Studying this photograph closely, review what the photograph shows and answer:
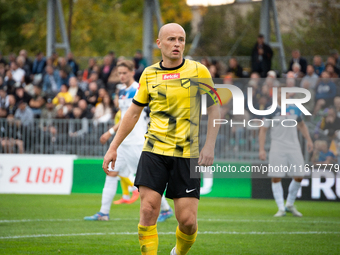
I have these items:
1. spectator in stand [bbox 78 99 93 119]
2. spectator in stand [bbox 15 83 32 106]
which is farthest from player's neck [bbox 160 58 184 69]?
spectator in stand [bbox 15 83 32 106]

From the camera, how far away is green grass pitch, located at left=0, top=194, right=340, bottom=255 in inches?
280

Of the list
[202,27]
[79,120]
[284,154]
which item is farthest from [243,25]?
[284,154]

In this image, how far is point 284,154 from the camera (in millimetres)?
10953

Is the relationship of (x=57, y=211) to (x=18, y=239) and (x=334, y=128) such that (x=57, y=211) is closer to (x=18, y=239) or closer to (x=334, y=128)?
(x=18, y=239)

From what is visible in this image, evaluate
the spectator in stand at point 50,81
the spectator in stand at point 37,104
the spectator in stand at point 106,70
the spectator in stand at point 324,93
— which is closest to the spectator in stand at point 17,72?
the spectator in stand at point 50,81

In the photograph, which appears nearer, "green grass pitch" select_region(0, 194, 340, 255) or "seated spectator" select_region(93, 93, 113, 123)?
"green grass pitch" select_region(0, 194, 340, 255)

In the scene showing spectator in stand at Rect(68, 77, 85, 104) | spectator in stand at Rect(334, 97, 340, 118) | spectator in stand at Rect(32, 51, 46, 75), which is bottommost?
spectator in stand at Rect(68, 77, 85, 104)

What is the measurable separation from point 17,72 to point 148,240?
16.7 meters

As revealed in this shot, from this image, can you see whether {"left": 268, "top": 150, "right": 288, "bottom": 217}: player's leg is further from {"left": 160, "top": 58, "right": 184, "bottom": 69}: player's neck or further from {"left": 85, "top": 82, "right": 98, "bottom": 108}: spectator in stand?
{"left": 85, "top": 82, "right": 98, "bottom": 108}: spectator in stand

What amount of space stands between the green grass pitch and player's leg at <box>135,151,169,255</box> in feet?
5.19

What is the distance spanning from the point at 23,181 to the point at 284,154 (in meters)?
7.60

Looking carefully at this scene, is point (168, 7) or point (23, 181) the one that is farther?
point (168, 7)

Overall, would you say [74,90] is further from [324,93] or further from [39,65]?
[324,93]

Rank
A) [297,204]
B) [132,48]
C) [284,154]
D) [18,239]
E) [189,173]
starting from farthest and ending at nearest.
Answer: [132,48]
[297,204]
[284,154]
[18,239]
[189,173]
